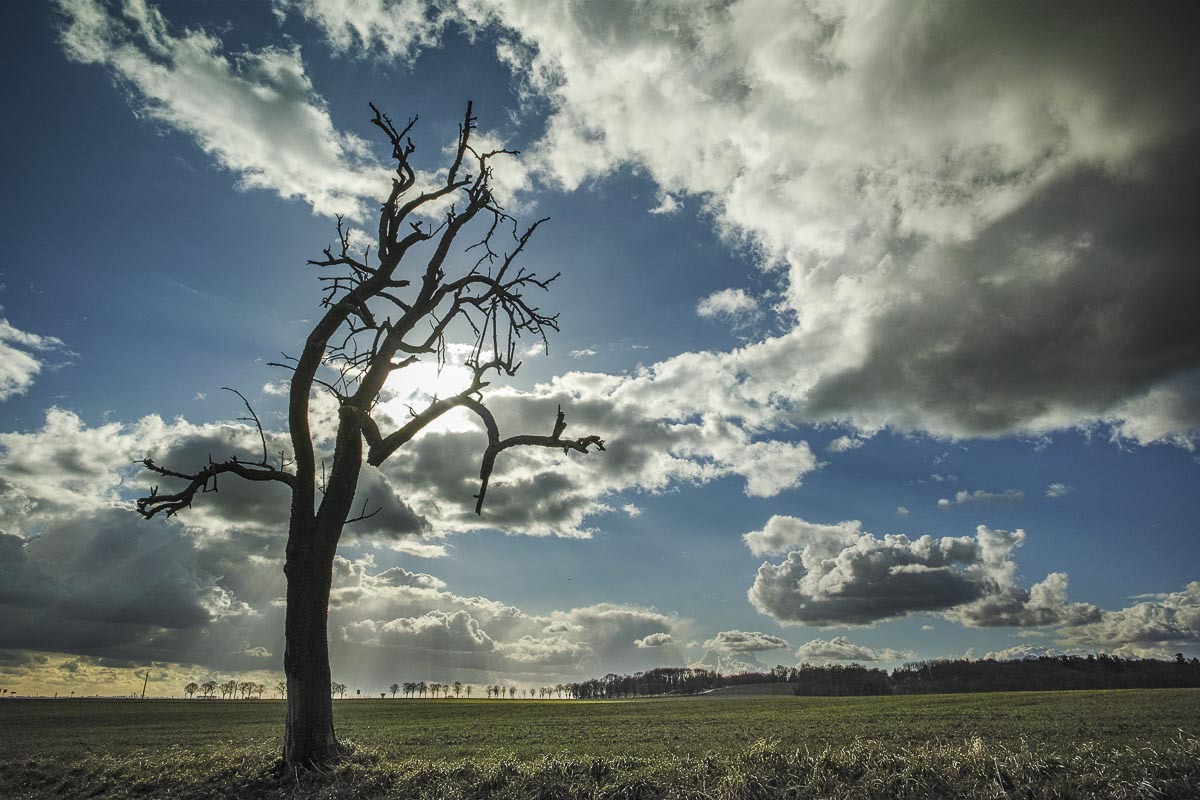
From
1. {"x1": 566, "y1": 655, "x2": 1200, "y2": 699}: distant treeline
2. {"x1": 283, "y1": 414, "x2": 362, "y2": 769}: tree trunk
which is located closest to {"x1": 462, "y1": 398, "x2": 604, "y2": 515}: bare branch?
{"x1": 283, "y1": 414, "x2": 362, "y2": 769}: tree trunk

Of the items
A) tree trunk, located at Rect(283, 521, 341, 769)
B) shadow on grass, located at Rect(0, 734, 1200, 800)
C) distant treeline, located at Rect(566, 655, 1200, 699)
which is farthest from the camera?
distant treeline, located at Rect(566, 655, 1200, 699)

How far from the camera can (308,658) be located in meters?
8.84

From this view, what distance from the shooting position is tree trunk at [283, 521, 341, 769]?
8383 millimetres

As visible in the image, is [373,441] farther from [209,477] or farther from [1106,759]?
[1106,759]

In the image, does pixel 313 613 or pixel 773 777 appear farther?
pixel 313 613

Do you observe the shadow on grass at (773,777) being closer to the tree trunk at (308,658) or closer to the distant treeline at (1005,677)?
the tree trunk at (308,658)

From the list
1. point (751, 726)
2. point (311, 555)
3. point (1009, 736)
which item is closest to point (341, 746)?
point (311, 555)

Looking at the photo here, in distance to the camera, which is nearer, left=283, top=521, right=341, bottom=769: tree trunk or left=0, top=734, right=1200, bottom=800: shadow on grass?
left=0, top=734, right=1200, bottom=800: shadow on grass

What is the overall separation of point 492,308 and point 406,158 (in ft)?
10.0

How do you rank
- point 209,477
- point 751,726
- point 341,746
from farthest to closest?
1. point 751,726
2. point 209,477
3. point 341,746

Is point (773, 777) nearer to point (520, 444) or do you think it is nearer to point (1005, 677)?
point (520, 444)

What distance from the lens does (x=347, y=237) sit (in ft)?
36.5

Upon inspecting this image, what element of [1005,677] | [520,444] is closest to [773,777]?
[520,444]

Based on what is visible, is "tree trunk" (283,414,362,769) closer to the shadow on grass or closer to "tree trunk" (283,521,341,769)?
"tree trunk" (283,521,341,769)
